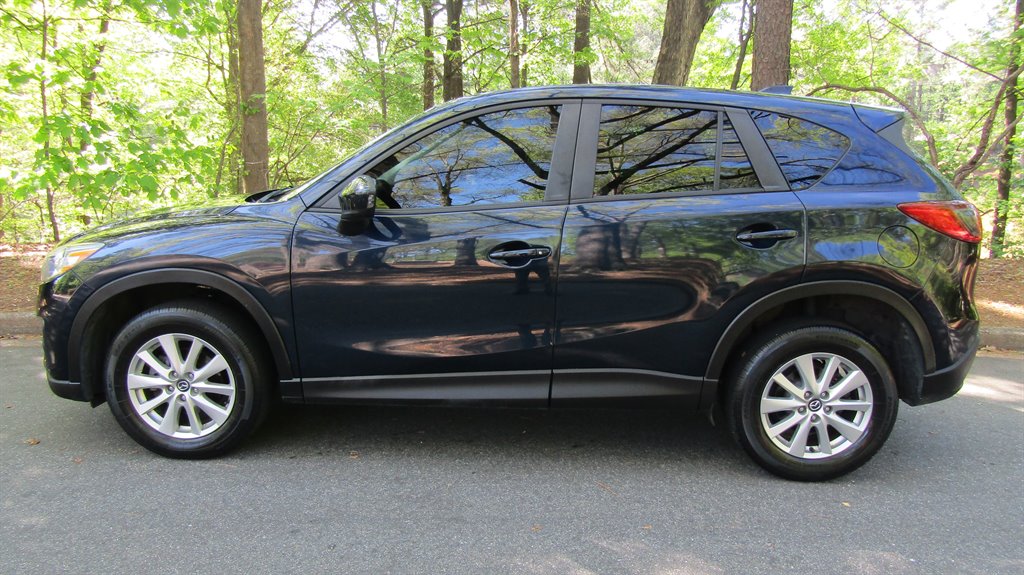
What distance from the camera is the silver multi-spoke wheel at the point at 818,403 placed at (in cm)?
281

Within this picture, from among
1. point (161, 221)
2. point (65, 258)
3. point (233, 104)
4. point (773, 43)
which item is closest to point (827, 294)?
point (161, 221)

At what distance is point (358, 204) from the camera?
264 centimetres

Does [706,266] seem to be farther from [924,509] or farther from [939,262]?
[924,509]

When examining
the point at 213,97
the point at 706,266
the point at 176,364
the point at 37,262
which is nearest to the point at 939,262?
the point at 706,266

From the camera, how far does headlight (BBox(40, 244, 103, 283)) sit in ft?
9.61

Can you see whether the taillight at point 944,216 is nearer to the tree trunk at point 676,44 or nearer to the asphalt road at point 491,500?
the asphalt road at point 491,500

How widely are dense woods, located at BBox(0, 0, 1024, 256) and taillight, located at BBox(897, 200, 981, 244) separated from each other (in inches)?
14.2

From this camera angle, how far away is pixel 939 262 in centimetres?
271

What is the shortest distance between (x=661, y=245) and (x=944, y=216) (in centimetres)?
128

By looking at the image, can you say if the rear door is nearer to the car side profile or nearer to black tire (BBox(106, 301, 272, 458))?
the car side profile

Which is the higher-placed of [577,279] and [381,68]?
[381,68]

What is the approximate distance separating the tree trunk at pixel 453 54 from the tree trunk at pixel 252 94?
4.52m

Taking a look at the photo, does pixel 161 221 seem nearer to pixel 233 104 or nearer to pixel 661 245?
pixel 661 245

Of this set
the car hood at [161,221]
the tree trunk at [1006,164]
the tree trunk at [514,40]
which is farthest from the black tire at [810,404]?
the tree trunk at [514,40]
